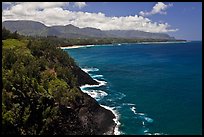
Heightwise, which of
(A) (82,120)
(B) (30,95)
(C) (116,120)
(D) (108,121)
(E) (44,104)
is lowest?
(C) (116,120)

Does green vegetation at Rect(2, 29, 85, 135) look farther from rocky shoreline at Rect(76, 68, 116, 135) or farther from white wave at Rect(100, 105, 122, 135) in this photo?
white wave at Rect(100, 105, 122, 135)

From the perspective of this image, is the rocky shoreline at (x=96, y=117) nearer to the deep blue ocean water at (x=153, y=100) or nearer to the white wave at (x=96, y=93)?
the deep blue ocean water at (x=153, y=100)

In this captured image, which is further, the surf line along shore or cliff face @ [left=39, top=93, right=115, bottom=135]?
the surf line along shore

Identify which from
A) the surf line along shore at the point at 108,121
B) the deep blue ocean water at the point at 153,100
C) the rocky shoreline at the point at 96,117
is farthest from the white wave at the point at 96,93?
the rocky shoreline at the point at 96,117

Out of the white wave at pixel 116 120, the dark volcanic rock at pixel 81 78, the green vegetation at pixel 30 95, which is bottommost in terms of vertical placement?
the white wave at pixel 116 120

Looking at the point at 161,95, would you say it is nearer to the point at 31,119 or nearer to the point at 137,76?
the point at 137,76

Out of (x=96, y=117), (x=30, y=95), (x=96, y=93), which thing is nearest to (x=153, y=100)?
(x=96, y=93)

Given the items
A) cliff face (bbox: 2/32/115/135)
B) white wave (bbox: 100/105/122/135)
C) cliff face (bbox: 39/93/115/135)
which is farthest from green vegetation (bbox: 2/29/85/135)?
white wave (bbox: 100/105/122/135)

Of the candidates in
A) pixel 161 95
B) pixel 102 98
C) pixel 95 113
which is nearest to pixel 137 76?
pixel 161 95

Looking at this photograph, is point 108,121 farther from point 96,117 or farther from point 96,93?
point 96,93
